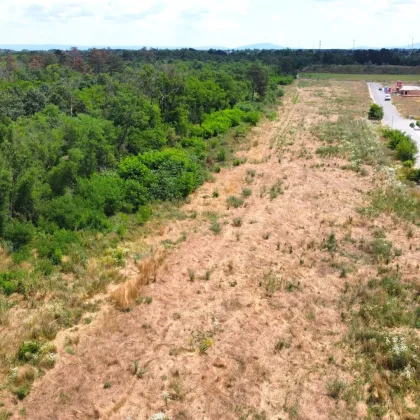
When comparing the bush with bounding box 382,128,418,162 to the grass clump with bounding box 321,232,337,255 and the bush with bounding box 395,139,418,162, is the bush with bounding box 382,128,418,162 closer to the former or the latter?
the bush with bounding box 395,139,418,162

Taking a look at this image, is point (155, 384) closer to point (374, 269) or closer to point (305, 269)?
point (305, 269)

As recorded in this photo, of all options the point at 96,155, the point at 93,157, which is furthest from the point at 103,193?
the point at 96,155

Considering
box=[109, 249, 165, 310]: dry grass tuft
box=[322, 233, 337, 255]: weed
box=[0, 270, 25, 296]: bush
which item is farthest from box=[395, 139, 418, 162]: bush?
box=[0, 270, 25, 296]: bush

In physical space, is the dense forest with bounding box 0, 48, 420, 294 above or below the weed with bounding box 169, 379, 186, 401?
above

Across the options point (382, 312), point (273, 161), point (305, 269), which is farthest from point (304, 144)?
point (382, 312)

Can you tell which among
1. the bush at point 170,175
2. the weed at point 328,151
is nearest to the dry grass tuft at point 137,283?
the bush at point 170,175

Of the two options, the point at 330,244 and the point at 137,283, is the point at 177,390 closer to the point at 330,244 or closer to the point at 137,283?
Answer: the point at 137,283
